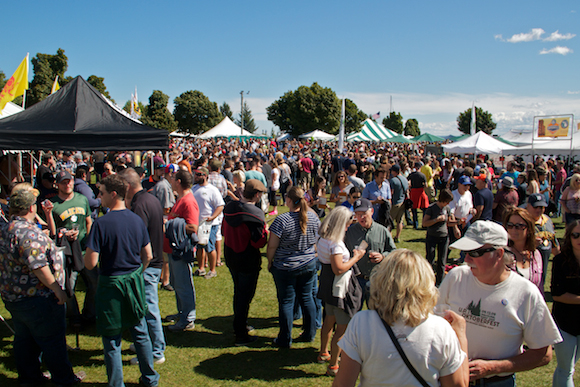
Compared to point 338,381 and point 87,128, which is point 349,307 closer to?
point 338,381

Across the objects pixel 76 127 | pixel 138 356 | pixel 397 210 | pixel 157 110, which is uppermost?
pixel 157 110

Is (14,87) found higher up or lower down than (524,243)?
higher up

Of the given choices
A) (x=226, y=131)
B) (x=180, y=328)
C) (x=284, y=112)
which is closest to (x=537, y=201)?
(x=180, y=328)

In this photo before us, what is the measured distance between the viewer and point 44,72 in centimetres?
3341

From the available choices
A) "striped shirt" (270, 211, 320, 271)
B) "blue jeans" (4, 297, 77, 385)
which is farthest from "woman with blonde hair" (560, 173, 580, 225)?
"blue jeans" (4, 297, 77, 385)

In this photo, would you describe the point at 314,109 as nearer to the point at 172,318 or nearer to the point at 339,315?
the point at 172,318

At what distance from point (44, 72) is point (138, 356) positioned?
127ft

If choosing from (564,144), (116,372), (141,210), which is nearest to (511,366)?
(116,372)

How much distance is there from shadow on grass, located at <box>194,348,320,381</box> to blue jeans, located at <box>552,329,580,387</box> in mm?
2022

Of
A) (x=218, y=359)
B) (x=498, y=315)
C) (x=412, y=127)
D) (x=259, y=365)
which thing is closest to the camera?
(x=498, y=315)

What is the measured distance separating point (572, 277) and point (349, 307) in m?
1.77

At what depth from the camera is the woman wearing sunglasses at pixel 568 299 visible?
106 inches

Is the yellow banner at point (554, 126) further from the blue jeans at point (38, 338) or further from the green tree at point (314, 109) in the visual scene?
the green tree at point (314, 109)

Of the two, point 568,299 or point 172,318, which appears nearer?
point 568,299
